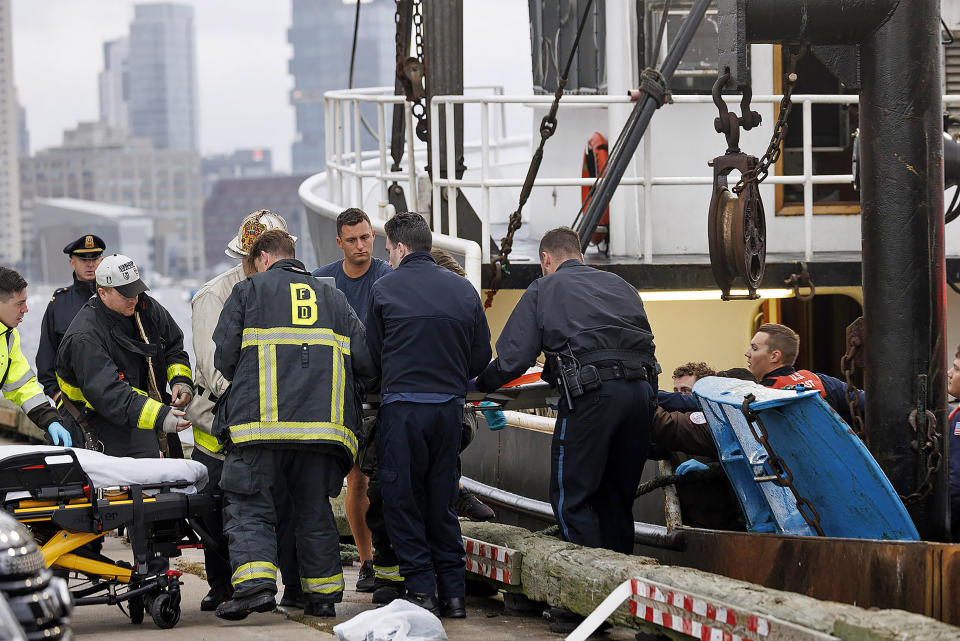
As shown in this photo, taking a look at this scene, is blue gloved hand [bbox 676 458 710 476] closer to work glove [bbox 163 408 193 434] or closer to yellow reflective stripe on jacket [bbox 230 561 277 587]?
yellow reflective stripe on jacket [bbox 230 561 277 587]

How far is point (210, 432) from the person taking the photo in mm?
6152

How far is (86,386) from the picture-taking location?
6.24 m

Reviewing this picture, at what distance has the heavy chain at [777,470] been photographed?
541cm

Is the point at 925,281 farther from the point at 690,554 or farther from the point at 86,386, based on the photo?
the point at 86,386

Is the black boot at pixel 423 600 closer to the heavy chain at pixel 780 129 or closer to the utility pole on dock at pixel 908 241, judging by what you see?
→ the utility pole on dock at pixel 908 241

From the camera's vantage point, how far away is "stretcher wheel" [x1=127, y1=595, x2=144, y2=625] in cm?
571

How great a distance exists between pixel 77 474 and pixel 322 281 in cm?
129

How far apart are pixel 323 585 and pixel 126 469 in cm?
96

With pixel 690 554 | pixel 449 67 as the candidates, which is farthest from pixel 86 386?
pixel 449 67

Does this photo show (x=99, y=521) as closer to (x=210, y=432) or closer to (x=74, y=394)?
(x=210, y=432)

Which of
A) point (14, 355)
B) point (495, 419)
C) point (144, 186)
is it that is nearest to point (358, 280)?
point (495, 419)

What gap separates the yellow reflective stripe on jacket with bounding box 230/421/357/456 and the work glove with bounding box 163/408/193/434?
2.34ft

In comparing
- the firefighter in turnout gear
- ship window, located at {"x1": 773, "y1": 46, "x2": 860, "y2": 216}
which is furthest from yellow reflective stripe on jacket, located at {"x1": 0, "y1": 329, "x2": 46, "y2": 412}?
ship window, located at {"x1": 773, "y1": 46, "x2": 860, "y2": 216}

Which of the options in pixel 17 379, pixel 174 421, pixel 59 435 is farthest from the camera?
pixel 17 379
